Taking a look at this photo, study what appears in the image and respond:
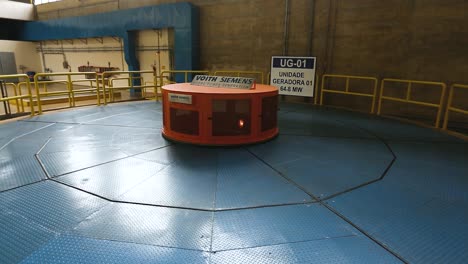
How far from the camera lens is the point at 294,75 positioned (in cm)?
876

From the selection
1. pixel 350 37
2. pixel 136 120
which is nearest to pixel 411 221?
pixel 136 120

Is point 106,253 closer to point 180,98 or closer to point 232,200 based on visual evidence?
point 232,200

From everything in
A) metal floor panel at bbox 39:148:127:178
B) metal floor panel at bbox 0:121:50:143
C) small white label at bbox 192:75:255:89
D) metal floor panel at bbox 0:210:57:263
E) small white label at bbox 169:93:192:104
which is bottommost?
metal floor panel at bbox 0:210:57:263

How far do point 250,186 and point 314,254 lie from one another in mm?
1345

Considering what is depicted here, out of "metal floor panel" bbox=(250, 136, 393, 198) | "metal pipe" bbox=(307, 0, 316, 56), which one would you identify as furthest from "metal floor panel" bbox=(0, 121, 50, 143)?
"metal pipe" bbox=(307, 0, 316, 56)

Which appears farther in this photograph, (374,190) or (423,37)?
(423,37)

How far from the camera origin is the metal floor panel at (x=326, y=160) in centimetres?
372

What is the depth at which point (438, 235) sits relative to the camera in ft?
8.52

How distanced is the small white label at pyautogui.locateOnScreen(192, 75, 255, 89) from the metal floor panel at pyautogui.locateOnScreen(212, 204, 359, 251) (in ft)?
9.44

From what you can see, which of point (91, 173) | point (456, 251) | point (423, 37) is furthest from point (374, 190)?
point (423, 37)

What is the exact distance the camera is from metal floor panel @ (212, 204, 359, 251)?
2.51 metres

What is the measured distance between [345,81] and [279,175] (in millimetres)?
6431

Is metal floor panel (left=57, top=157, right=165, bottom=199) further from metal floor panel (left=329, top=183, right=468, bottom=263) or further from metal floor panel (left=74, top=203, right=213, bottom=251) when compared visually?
metal floor panel (left=329, top=183, right=468, bottom=263)

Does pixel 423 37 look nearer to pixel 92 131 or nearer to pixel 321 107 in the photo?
pixel 321 107
